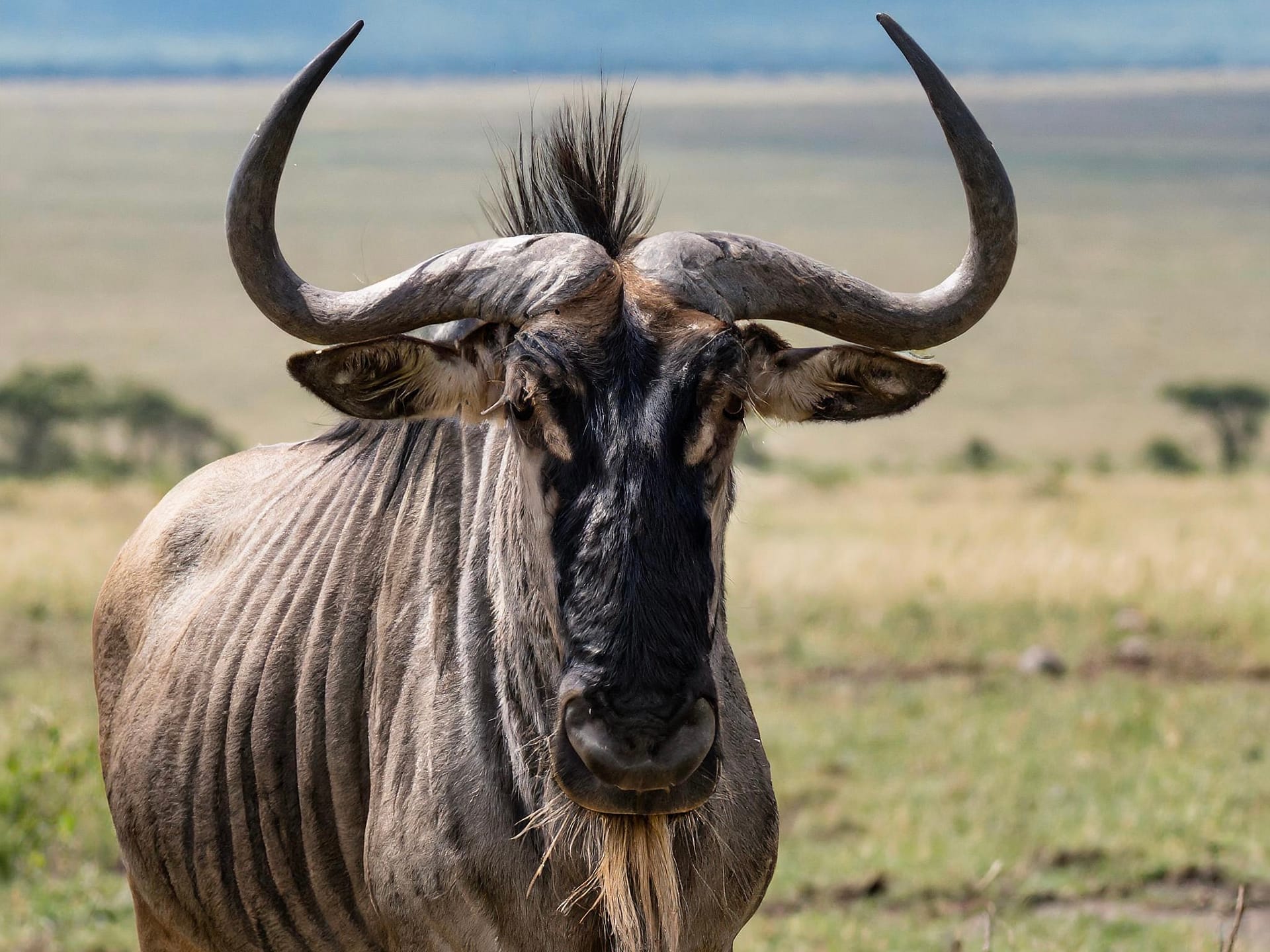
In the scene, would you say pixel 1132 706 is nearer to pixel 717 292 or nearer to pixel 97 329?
pixel 717 292

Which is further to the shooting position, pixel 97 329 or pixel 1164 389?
pixel 97 329

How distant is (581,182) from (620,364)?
0.93m

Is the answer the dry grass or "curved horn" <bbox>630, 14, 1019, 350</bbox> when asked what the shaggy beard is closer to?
"curved horn" <bbox>630, 14, 1019, 350</bbox>

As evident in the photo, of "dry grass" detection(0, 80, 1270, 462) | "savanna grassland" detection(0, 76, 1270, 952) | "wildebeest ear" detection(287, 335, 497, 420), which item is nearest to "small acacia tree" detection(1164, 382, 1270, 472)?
"savanna grassland" detection(0, 76, 1270, 952)

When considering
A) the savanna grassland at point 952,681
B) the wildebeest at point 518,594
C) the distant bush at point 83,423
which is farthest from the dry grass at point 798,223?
the wildebeest at point 518,594

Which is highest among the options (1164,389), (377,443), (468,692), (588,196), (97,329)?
(588,196)

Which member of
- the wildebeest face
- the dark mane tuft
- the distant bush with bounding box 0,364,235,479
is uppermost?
the dark mane tuft

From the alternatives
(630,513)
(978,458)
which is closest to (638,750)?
(630,513)

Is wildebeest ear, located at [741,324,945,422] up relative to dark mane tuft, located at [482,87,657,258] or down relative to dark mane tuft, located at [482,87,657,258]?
down

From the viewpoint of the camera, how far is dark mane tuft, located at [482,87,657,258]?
4.04 m

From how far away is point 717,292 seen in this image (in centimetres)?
357

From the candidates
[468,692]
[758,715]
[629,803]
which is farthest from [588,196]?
[758,715]

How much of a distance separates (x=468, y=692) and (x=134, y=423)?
34304mm

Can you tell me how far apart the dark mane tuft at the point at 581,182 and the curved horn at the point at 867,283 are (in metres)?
0.33
